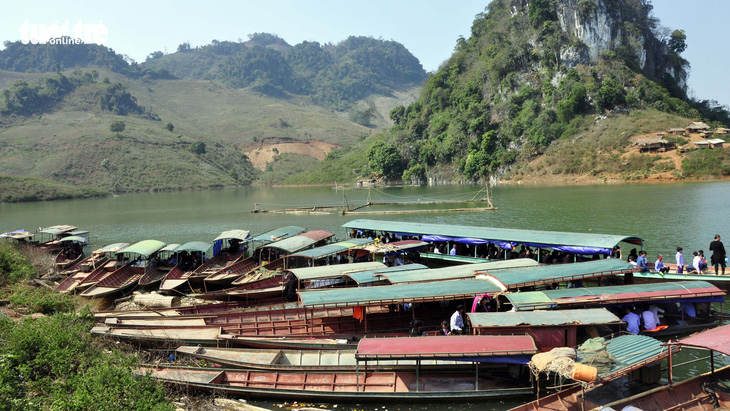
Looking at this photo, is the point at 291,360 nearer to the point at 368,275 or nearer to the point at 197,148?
the point at 368,275

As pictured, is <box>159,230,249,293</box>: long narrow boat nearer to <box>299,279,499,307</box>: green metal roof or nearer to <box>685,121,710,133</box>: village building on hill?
<box>299,279,499,307</box>: green metal roof

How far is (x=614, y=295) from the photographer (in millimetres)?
15078

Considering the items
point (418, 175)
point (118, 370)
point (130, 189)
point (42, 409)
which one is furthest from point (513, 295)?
point (130, 189)

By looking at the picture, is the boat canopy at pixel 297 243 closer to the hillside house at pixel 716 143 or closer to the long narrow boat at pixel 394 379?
the long narrow boat at pixel 394 379

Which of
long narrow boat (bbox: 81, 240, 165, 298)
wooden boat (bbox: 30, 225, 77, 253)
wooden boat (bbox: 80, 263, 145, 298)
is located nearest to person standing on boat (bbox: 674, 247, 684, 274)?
long narrow boat (bbox: 81, 240, 165, 298)

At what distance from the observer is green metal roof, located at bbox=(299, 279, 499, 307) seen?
14.9 meters

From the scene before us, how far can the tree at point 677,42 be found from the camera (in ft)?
343

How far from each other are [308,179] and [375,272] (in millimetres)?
105468

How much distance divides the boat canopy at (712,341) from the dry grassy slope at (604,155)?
207 feet

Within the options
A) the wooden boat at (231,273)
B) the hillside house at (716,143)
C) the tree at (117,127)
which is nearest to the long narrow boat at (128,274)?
the wooden boat at (231,273)

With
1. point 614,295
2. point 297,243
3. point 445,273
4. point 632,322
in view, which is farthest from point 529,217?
point 632,322

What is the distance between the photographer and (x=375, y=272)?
18.6 metres

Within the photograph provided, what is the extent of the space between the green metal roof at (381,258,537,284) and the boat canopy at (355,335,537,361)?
4.82 metres

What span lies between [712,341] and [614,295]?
13.9ft
